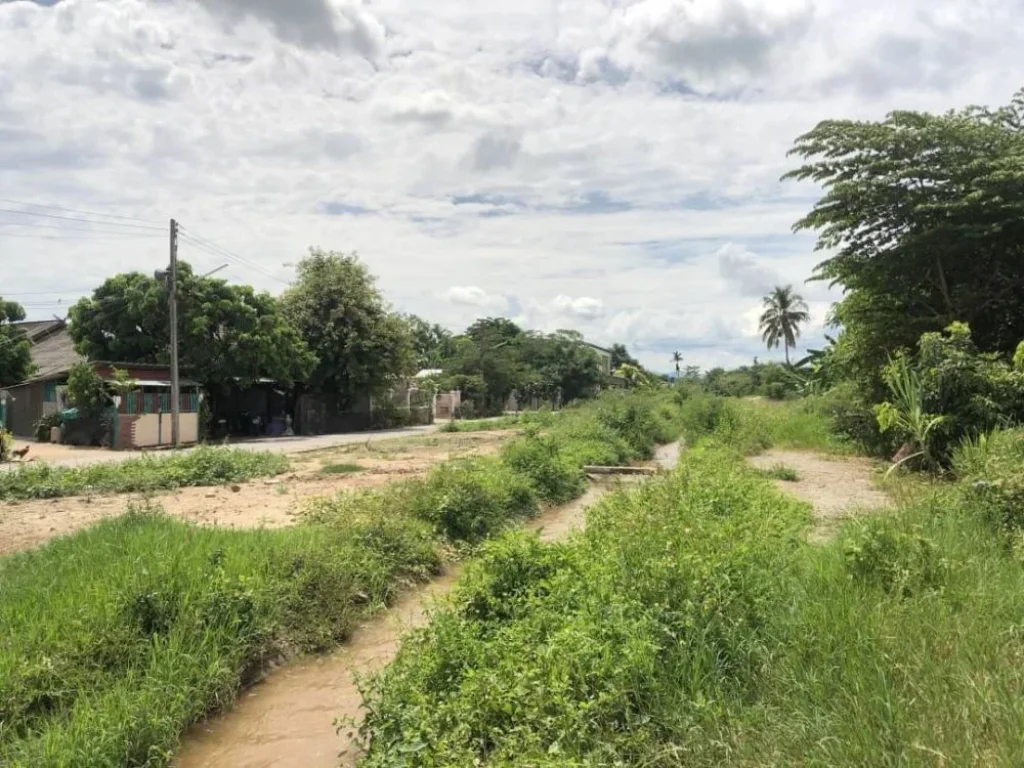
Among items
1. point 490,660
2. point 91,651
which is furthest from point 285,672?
point 490,660

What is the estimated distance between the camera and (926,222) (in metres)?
14.7

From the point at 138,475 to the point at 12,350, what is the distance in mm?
21296

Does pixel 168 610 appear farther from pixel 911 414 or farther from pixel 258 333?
pixel 258 333

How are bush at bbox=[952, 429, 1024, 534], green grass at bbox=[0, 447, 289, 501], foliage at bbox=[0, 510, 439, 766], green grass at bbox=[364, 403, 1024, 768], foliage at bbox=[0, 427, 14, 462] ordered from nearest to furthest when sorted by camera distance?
1. green grass at bbox=[364, 403, 1024, 768]
2. foliage at bbox=[0, 510, 439, 766]
3. bush at bbox=[952, 429, 1024, 534]
4. green grass at bbox=[0, 447, 289, 501]
5. foliage at bbox=[0, 427, 14, 462]

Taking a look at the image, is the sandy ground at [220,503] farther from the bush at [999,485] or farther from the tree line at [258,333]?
the tree line at [258,333]

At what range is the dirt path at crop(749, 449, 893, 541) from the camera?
26.2ft

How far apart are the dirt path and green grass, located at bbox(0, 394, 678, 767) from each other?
430cm

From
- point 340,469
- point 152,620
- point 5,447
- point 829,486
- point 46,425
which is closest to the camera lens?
point 152,620

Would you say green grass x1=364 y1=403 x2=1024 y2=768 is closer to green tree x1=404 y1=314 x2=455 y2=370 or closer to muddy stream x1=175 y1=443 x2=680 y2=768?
muddy stream x1=175 y1=443 x2=680 y2=768

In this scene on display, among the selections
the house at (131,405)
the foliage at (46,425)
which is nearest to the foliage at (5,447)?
the house at (131,405)

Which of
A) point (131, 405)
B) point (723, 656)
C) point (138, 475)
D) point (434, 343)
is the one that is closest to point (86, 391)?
point (131, 405)

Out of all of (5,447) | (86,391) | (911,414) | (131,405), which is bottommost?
(5,447)

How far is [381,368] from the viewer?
3638 cm

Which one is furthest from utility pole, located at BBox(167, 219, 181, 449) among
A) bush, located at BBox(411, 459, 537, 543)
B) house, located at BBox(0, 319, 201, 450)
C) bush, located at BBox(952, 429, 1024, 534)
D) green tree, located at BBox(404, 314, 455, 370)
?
green tree, located at BBox(404, 314, 455, 370)
